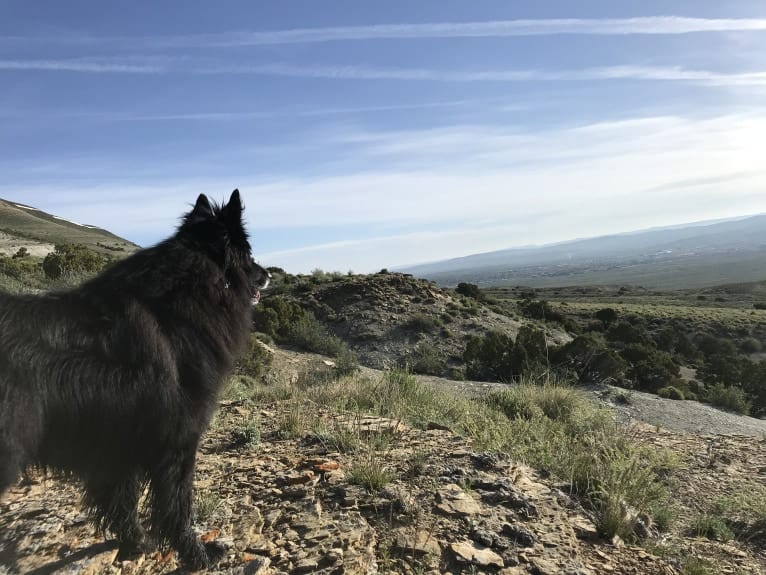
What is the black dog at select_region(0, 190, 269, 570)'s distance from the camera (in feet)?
8.07

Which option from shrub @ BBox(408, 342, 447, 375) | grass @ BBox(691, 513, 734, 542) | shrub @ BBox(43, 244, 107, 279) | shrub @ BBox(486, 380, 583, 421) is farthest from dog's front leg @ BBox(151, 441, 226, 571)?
shrub @ BBox(43, 244, 107, 279)

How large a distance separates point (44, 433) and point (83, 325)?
57cm

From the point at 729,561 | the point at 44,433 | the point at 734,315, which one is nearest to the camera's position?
the point at 44,433

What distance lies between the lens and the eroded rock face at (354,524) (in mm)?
3100

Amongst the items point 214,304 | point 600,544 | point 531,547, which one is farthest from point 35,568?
point 600,544

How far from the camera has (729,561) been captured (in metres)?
4.03

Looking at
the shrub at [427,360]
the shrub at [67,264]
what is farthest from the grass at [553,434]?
the shrub at [67,264]

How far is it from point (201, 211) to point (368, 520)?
2541mm

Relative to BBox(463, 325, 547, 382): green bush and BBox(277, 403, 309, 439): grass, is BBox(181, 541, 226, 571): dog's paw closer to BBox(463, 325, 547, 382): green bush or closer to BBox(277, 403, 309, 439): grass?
BBox(277, 403, 309, 439): grass

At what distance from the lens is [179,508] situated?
3076 millimetres

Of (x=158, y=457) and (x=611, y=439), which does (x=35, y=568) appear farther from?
(x=611, y=439)

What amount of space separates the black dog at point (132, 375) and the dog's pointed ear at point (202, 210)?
15 millimetres

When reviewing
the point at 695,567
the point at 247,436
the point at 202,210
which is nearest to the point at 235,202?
the point at 202,210

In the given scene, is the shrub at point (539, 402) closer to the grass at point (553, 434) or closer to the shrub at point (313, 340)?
the grass at point (553, 434)
